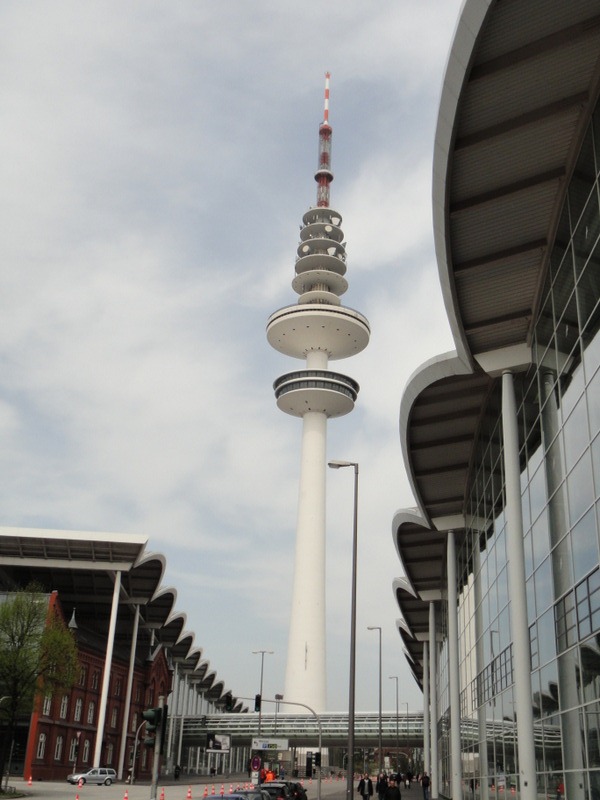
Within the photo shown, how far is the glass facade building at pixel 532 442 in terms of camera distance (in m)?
15.3

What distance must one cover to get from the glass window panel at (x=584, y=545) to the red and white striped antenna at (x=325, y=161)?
107 meters

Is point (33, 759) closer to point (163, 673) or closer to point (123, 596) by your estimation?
point (123, 596)

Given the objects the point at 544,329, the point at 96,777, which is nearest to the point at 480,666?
the point at 544,329

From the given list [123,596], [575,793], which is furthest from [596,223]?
[123,596]

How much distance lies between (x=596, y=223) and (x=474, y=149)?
2.50m

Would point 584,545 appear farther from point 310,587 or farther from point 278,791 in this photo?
point 310,587

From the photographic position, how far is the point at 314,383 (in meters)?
106

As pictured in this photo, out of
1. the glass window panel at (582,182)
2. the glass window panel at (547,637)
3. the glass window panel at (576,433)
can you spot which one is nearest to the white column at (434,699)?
the glass window panel at (547,637)

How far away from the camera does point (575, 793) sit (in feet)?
53.5

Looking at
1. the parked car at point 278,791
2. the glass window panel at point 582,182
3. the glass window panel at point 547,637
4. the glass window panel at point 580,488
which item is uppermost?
the glass window panel at point 582,182

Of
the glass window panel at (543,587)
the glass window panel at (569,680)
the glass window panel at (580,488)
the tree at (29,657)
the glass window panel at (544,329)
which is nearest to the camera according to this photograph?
the glass window panel at (580,488)

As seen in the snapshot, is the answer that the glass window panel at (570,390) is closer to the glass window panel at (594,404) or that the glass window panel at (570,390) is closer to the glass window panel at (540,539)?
the glass window panel at (594,404)

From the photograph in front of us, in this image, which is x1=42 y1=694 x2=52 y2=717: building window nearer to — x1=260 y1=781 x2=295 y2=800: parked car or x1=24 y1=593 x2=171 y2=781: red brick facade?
x1=24 y1=593 x2=171 y2=781: red brick facade

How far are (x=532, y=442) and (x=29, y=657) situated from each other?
2957cm
